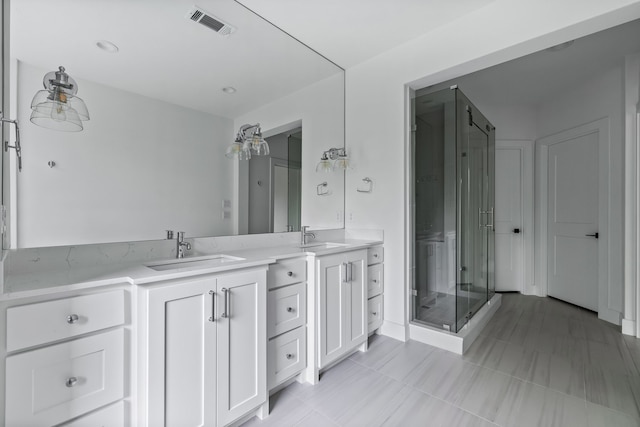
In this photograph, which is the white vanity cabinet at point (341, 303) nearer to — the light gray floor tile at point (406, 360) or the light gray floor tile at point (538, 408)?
the light gray floor tile at point (406, 360)

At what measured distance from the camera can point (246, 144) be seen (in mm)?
2041

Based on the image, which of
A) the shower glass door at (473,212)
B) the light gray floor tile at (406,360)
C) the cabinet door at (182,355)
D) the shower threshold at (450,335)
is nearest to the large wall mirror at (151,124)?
the cabinet door at (182,355)

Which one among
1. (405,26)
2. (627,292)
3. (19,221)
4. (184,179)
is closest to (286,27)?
(405,26)

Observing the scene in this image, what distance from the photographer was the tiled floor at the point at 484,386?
1.55 metres

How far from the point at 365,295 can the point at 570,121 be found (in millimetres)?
3526

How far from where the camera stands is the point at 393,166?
2.59 meters

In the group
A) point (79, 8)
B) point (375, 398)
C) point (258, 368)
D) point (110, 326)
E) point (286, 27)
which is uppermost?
point (286, 27)

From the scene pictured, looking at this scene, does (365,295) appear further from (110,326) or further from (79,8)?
(79,8)

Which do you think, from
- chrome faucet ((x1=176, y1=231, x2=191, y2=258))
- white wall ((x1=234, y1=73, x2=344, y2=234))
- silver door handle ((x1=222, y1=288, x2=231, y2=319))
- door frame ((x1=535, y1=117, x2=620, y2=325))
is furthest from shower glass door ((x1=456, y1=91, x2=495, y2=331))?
chrome faucet ((x1=176, y1=231, x2=191, y2=258))

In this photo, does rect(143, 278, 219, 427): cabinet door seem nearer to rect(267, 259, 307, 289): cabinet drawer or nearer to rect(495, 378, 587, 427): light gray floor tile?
rect(267, 259, 307, 289): cabinet drawer

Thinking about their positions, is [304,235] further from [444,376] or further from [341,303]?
[444,376]

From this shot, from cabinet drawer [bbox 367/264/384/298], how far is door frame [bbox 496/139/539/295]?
2.71 m

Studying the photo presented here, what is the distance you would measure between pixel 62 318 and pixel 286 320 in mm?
1056

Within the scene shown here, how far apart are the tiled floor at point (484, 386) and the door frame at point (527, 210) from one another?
1.40 metres
